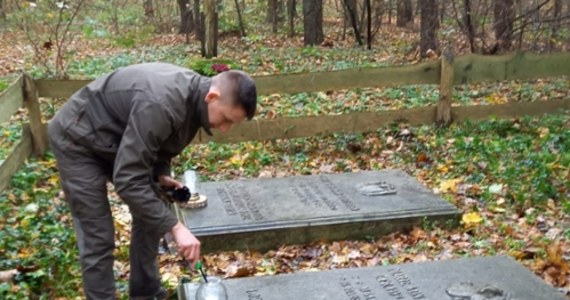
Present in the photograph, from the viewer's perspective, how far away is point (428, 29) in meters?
12.9

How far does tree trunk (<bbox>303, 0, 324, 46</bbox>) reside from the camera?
16781mm

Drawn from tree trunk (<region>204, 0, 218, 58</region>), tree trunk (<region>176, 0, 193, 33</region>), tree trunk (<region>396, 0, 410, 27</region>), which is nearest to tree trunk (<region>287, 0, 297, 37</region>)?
tree trunk (<region>176, 0, 193, 33</region>)

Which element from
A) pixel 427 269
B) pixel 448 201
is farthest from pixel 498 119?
pixel 427 269

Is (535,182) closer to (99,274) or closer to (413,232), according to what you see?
(413,232)

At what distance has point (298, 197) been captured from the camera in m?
5.32

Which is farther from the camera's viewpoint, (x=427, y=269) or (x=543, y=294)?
(x=427, y=269)

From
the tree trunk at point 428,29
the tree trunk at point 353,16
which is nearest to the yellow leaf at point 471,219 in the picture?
A: the tree trunk at point 428,29

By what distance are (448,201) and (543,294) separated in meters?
1.95

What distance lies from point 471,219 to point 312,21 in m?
12.4

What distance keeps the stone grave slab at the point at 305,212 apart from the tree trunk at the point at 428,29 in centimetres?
791

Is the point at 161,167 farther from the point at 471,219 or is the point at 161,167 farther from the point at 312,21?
the point at 312,21

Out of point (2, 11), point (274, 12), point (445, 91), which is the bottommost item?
point (445, 91)

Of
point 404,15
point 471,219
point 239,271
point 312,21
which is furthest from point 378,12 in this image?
point 239,271

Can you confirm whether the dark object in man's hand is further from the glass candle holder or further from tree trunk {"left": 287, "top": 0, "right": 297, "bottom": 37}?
tree trunk {"left": 287, "top": 0, "right": 297, "bottom": 37}
